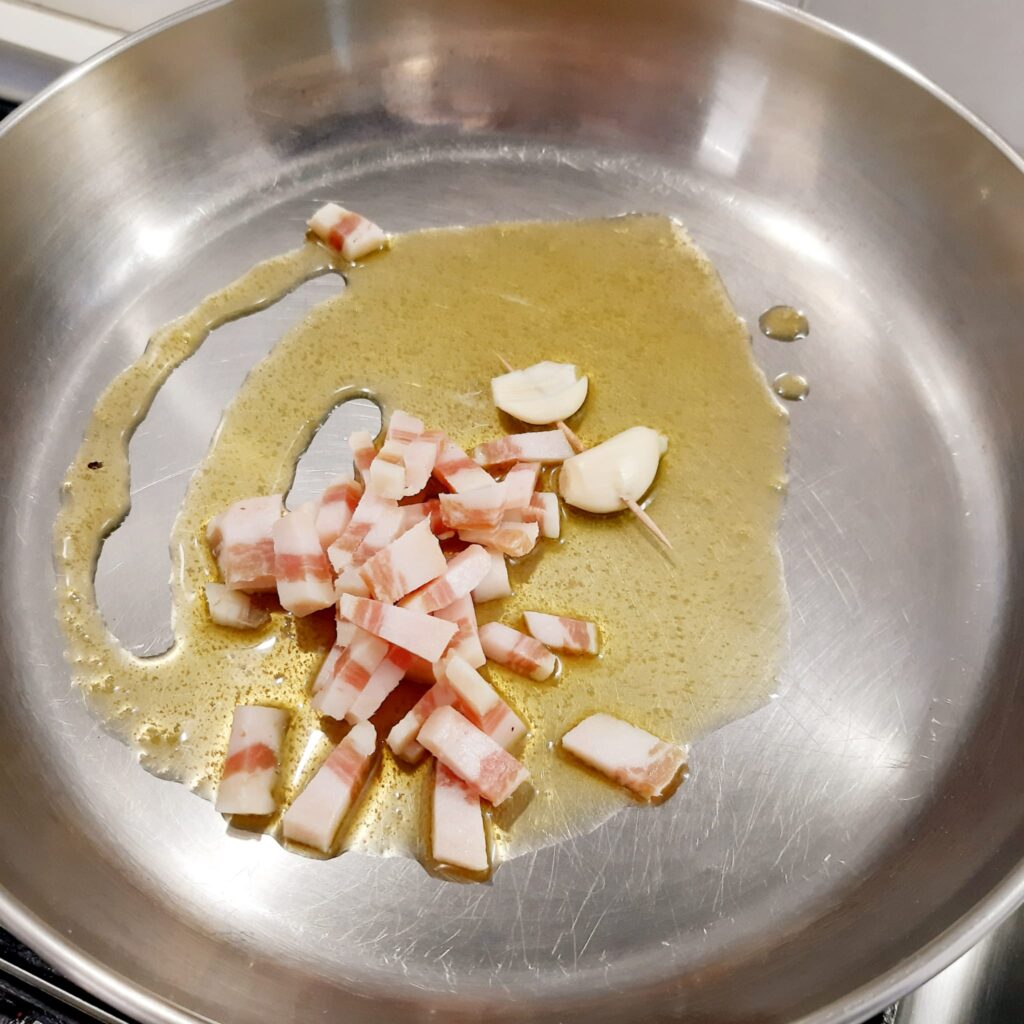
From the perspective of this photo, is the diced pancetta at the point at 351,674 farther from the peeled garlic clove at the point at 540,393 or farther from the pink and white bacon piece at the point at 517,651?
the peeled garlic clove at the point at 540,393

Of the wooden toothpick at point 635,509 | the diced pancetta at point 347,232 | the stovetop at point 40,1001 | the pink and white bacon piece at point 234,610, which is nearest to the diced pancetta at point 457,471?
the wooden toothpick at point 635,509

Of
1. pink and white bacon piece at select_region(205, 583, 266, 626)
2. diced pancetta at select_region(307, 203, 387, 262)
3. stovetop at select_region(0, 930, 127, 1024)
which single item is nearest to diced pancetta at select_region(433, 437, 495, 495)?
pink and white bacon piece at select_region(205, 583, 266, 626)

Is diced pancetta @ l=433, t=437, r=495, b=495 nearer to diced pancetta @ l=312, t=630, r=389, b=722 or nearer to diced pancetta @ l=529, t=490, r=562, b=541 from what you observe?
diced pancetta @ l=529, t=490, r=562, b=541

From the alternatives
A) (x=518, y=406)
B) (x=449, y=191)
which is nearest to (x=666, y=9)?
(x=449, y=191)

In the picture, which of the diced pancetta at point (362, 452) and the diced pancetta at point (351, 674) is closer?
the diced pancetta at point (351, 674)

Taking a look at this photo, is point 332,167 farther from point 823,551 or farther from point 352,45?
point 823,551

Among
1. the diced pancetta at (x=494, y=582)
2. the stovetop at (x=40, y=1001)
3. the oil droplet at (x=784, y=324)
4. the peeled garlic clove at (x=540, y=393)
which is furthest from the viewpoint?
the oil droplet at (x=784, y=324)

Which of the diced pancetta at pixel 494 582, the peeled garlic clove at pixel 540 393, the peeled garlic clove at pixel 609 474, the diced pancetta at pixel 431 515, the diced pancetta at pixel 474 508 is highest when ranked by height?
the peeled garlic clove at pixel 540 393

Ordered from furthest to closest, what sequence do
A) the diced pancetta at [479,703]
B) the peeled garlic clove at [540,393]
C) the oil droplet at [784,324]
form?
the oil droplet at [784,324] < the peeled garlic clove at [540,393] < the diced pancetta at [479,703]
